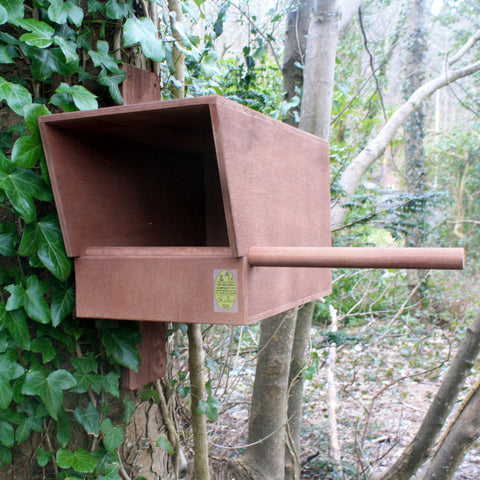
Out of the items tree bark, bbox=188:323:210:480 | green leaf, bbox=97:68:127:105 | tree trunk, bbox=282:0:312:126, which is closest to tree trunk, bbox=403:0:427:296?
tree trunk, bbox=282:0:312:126

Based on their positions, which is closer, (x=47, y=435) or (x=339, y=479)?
(x=47, y=435)

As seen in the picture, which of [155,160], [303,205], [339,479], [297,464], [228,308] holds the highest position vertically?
[155,160]

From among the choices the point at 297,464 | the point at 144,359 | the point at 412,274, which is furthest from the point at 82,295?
the point at 412,274

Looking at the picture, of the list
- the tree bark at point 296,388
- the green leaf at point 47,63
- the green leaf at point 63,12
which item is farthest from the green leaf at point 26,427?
the tree bark at point 296,388

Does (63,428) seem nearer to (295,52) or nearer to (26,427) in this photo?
(26,427)

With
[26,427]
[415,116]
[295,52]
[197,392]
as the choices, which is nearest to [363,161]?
[295,52]

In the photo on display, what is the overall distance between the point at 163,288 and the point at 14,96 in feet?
1.54

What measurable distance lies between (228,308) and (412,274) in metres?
5.34

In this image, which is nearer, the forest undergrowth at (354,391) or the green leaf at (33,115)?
the green leaf at (33,115)

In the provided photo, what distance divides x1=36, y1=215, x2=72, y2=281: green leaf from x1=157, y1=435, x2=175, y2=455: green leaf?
0.58m

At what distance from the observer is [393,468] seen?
77.6 inches

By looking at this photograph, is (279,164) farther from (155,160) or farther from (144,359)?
(144,359)

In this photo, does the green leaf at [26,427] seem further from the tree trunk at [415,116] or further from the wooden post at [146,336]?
the tree trunk at [415,116]

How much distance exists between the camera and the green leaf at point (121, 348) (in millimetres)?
1070
